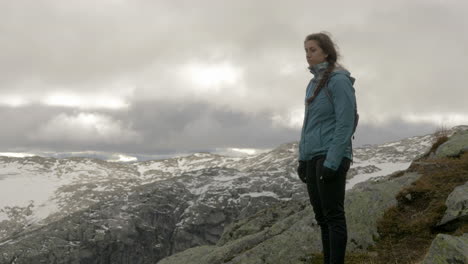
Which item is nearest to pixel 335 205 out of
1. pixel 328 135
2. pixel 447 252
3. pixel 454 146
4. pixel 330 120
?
pixel 328 135

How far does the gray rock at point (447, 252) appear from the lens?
7488mm

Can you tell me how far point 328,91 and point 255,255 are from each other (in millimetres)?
6345

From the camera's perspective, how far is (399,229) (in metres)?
12.7

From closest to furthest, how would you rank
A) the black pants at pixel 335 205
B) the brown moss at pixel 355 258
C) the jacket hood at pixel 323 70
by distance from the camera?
the black pants at pixel 335 205 → the jacket hood at pixel 323 70 → the brown moss at pixel 355 258

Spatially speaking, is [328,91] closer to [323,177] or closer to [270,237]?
[323,177]

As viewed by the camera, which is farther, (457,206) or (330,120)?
(457,206)

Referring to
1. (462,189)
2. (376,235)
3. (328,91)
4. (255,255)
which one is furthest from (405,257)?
(328,91)

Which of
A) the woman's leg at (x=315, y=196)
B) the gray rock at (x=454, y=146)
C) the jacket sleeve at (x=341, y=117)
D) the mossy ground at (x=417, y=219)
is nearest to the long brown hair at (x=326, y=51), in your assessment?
the jacket sleeve at (x=341, y=117)

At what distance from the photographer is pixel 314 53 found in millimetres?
8680

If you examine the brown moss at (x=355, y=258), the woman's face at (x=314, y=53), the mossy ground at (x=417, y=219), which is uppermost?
the woman's face at (x=314, y=53)

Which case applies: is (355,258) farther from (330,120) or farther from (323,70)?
(323,70)

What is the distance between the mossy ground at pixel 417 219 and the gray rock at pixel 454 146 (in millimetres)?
961

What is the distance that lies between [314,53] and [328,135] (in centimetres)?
172

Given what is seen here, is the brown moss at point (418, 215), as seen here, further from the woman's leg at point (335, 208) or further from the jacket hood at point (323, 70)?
the jacket hood at point (323, 70)
